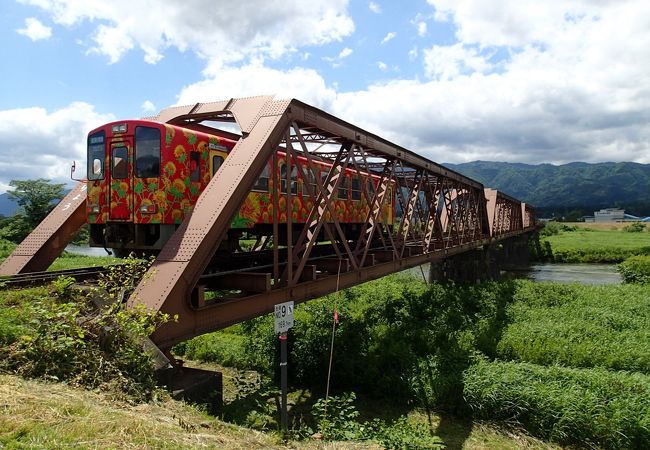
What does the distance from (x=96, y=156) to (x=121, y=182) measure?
1.04 metres

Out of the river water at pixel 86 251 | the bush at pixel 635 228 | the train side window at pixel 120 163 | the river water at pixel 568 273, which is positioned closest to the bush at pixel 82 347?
the train side window at pixel 120 163

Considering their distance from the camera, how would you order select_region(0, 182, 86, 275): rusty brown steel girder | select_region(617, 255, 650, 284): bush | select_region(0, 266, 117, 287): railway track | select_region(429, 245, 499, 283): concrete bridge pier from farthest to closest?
select_region(617, 255, 650, 284): bush
select_region(429, 245, 499, 283): concrete bridge pier
select_region(0, 182, 86, 275): rusty brown steel girder
select_region(0, 266, 117, 287): railway track

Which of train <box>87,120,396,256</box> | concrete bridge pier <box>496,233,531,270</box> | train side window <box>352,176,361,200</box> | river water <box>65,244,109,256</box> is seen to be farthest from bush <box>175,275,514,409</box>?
river water <box>65,244,109,256</box>

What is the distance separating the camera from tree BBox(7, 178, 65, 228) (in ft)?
138

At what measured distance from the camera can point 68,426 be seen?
370 centimetres

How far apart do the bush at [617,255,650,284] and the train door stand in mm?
31915

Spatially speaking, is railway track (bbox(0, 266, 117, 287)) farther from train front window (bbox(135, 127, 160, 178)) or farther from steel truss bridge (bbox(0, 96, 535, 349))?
train front window (bbox(135, 127, 160, 178))

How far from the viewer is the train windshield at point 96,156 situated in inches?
371

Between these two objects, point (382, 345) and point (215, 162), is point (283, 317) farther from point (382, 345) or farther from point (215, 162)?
point (382, 345)

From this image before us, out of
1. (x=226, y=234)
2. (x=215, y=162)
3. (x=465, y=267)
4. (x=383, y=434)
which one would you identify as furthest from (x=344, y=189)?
(x=465, y=267)

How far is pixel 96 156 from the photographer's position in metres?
9.53

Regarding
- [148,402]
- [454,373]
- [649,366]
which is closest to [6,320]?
[148,402]

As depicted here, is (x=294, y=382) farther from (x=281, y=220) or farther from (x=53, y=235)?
(x=53, y=235)

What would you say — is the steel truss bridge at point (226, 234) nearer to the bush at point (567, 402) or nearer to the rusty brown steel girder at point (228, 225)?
the rusty brown steel girder at point (228, 225)
